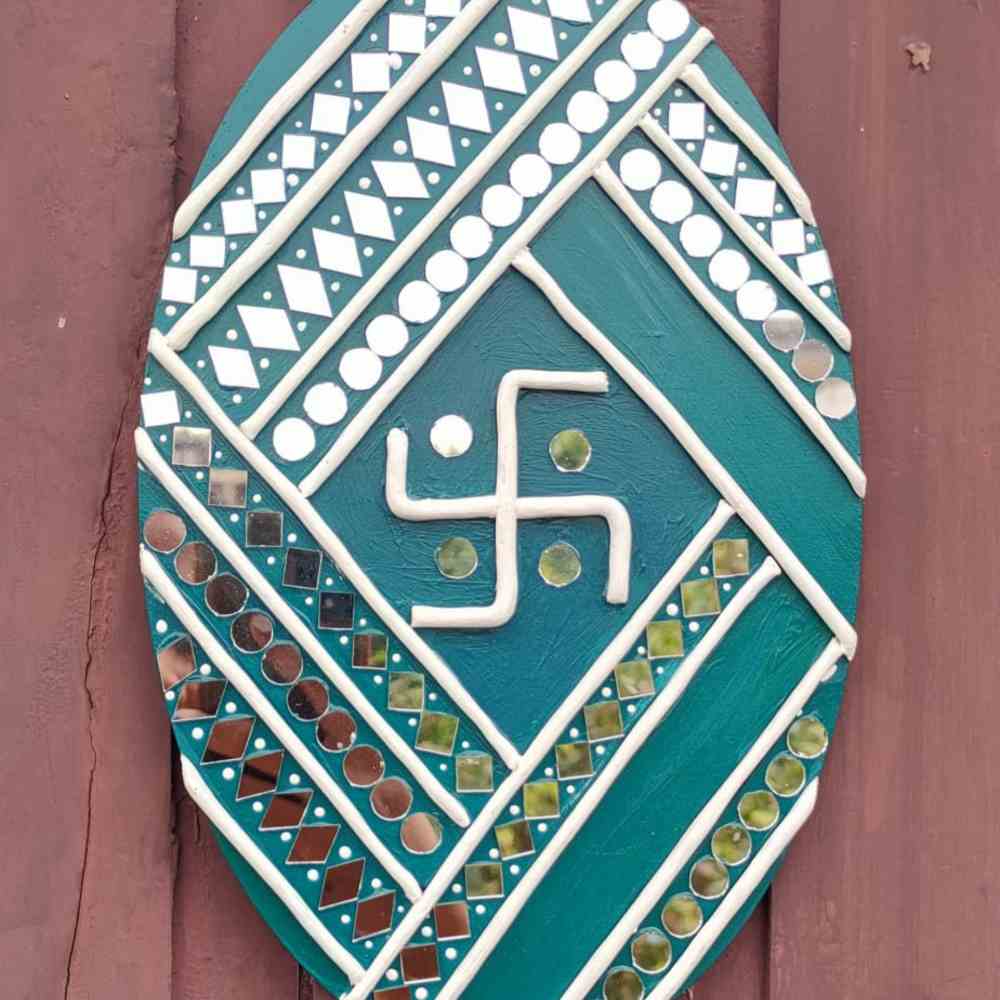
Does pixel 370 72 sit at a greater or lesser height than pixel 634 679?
greater

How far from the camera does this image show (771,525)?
2.69ft

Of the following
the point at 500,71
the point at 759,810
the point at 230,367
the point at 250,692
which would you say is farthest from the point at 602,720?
the point at 500,71

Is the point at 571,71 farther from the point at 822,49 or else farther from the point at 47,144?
the point at 47,144

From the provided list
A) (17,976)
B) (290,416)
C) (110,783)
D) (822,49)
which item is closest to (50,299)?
(290,416)

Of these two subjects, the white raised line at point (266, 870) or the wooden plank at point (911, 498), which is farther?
the wooden plank at point (911, 498)

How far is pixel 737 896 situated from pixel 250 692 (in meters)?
0.38

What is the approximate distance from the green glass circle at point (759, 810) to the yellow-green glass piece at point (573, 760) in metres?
0.12

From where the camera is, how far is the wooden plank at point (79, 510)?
84 cm

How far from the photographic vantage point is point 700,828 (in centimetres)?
81

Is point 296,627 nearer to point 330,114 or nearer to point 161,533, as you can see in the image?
point 161,533

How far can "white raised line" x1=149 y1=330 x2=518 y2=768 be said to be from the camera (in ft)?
2.58

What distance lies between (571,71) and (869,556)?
0.44 metres

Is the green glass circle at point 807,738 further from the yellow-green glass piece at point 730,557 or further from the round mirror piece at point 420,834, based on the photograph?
the round mirror piece at point 420,834

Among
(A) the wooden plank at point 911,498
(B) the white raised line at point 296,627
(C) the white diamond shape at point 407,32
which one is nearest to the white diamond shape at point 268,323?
(B) the white raised line at point 296,627
